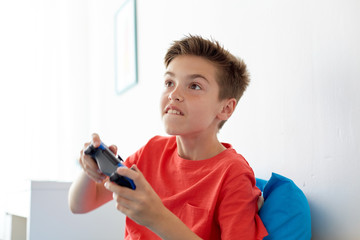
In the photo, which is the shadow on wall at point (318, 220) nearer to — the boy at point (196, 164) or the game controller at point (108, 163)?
the boy at point (196, 164)

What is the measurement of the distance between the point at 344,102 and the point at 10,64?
7.77 feet

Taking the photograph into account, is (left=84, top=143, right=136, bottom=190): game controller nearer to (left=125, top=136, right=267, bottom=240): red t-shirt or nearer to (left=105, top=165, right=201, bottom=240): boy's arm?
(left=105, top=165, right=201, bottom=240): boy's arm

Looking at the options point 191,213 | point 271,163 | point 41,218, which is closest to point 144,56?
point 41,218

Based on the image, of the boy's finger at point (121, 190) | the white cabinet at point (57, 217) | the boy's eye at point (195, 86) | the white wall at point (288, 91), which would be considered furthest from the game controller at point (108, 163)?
the white cabinet at point (57, 217)

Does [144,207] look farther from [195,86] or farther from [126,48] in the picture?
[126,48]

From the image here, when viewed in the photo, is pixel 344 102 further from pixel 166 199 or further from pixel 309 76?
pixel 166 199

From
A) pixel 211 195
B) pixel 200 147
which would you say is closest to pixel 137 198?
pixel 211 195

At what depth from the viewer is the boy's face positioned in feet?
3.14

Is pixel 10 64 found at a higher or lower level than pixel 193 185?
higher

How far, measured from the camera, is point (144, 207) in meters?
0.71

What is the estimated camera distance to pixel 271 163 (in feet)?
3.70

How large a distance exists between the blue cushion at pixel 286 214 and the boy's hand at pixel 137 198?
32 cm

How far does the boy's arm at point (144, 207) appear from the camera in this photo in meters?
0.69

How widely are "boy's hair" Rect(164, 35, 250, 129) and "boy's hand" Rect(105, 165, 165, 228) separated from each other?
407mm
